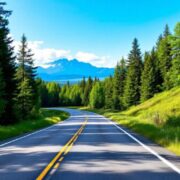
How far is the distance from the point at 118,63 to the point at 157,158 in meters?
97.0

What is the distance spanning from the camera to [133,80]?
8706 centimetres

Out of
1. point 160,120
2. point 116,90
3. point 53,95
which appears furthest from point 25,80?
point 53,95

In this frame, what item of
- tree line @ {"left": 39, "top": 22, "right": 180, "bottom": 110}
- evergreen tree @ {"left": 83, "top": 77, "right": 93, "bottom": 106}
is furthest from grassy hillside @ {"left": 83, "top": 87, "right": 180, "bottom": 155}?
evergreen tree @ {"left": 83, "top": 77, "right": 93, "bottom": 106}

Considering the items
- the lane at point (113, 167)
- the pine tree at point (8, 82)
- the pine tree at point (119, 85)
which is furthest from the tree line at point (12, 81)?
the pine tree at point (119, 85)

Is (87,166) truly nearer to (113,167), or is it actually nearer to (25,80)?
(113,167)

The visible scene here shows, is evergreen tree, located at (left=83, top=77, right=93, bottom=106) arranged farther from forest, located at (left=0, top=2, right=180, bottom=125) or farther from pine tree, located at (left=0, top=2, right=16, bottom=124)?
pine tree, located at (left=0, top=2, right=16, bottom=124)

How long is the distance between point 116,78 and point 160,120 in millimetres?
72052

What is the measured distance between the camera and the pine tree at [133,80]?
8662 centimetres

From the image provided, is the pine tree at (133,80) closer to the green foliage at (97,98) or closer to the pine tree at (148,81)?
the pine tree at (148,81)

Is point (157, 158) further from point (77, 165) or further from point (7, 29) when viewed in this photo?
point (7, 29)

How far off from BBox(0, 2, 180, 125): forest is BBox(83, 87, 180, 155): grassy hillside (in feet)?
14.3

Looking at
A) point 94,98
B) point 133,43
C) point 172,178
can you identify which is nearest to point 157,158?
point 172,178

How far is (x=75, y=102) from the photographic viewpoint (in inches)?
7254

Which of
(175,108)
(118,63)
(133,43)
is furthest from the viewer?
(118,63)
